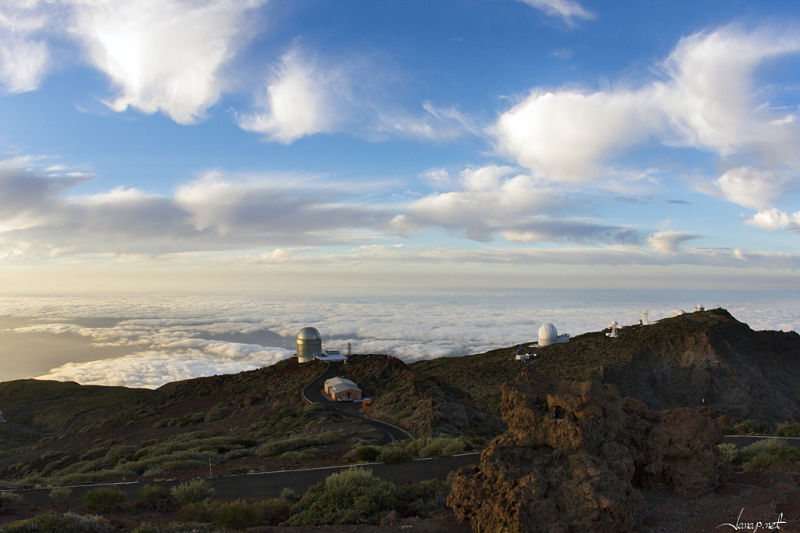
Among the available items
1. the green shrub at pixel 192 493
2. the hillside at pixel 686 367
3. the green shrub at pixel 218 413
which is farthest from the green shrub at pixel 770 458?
the green shrub at pixel 218 413

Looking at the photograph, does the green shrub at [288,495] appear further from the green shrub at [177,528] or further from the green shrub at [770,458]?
the green shrub at [770,458]

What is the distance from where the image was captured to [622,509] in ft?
19.5

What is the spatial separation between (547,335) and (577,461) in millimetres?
44955

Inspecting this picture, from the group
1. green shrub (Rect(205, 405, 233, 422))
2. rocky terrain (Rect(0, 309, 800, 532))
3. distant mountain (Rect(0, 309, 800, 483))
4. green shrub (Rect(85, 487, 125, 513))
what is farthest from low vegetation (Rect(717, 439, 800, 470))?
green shrub (Rect(205, 405, 233, 422))

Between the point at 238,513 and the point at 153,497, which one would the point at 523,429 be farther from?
the point at 153,497

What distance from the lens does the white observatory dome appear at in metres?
48.8

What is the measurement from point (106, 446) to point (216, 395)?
11.2 meters

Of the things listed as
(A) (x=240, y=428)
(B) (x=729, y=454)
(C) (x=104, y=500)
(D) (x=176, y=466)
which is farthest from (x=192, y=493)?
(A) (x=240, y=428)

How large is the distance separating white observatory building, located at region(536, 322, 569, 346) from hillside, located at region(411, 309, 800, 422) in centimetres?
233

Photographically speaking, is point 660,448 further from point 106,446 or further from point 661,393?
point 661,393

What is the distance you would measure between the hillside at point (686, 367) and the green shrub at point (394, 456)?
55.6 ft

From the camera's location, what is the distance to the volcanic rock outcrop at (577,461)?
5898mm

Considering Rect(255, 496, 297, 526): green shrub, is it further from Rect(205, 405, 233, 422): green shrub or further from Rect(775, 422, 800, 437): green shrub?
Rect(205, 405, 233, 422): green shrub

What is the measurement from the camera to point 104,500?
31.2 ft
